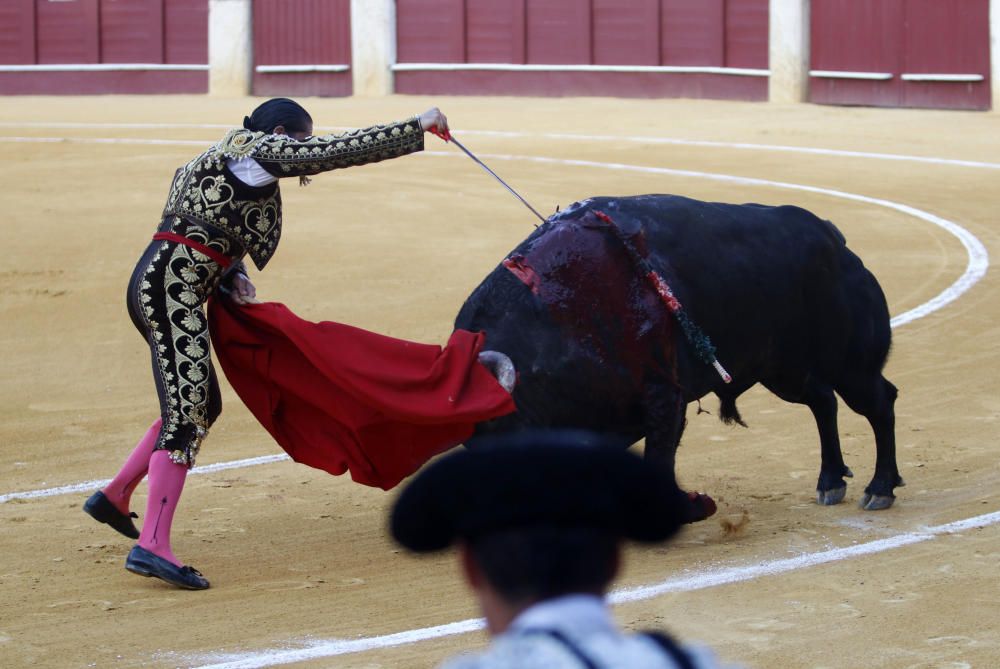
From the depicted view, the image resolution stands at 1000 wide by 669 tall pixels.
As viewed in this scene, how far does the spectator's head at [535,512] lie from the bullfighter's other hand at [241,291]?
9.38ft

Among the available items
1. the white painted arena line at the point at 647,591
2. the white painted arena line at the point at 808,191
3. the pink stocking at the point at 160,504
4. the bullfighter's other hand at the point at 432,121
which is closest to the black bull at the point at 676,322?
the white painted arena line at the point at 647,591

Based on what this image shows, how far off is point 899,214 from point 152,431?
7.35 metres

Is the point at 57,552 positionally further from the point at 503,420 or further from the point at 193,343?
the point at 503,420

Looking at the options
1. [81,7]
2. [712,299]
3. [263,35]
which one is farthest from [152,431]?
[81,7]

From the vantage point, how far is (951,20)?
51.5 ft

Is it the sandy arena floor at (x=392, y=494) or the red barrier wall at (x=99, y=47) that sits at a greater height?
the red barrier wall at (x=99, y=47)

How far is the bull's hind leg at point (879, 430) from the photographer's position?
15.7 ft

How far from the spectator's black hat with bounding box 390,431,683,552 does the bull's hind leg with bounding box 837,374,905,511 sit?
135 inches

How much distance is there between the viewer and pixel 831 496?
4.87 meters

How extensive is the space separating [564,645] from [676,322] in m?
3.10

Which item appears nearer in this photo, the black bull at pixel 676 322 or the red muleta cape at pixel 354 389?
the red muleta cape at pixel 354 389

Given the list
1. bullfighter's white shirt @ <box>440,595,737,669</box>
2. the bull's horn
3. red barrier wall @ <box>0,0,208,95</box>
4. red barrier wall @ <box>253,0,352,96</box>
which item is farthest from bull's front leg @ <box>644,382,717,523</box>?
red barrier wall @ <box>0,0,208,95</box>

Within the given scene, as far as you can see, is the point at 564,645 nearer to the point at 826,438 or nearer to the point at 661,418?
the point at 661,418

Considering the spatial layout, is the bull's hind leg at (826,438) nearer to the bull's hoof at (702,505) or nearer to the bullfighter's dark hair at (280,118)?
the bull's hoof at (702,505)
